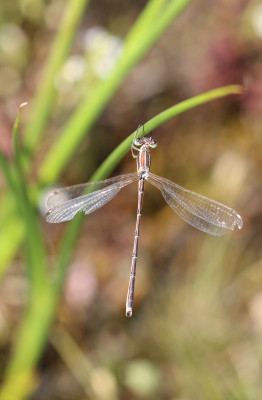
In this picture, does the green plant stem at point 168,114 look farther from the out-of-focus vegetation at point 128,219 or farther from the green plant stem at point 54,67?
the green plant stem at point 54,67

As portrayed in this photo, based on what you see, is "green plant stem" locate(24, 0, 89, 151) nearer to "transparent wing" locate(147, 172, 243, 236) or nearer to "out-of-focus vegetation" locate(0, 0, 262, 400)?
"out-of-focus vegetation" locate(0, 0, 262, 400)

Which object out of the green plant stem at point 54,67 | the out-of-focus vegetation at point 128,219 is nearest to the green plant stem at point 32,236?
the out-of-focus vegetation at point 128,219

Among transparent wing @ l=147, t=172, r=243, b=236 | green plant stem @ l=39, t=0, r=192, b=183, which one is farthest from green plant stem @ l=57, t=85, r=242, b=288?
transparent wing @ l=147, t=172, r=243, b=236

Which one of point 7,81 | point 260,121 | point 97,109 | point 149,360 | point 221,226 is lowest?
point 149,360

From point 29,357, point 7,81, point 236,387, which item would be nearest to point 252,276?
point 236,387

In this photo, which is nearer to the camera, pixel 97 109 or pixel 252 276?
pixel 97 109

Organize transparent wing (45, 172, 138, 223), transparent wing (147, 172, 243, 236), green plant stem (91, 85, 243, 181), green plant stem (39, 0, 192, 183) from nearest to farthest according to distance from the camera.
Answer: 1. green plant stem (91, 85, 243, 181)
2. green plant stem (39, 0, 192, 183)
3. transparent wing (45, 172, 138, 223)
4. transparent wing (147, 172, 243, 236)

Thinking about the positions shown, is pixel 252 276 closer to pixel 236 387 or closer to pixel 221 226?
pixel 236 387
